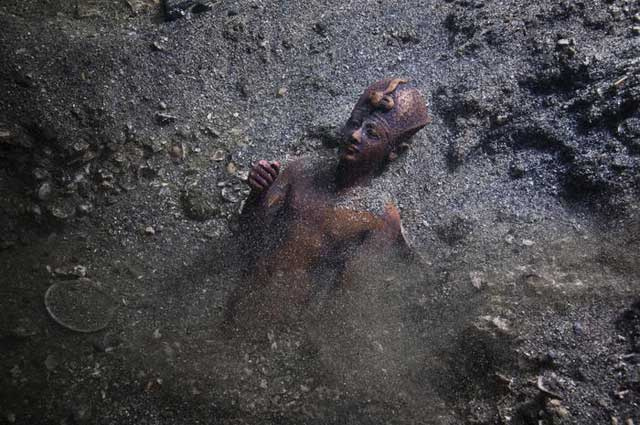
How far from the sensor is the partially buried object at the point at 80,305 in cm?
265

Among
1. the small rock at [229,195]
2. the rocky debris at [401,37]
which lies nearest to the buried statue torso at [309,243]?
the small rock at [229,195]

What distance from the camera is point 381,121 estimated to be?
279 centimetres

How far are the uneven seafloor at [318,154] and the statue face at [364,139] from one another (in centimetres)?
46

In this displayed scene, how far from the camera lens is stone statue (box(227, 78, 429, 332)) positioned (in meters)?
2.79

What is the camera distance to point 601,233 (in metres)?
2.92

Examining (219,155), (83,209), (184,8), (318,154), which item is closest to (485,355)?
(318,154)

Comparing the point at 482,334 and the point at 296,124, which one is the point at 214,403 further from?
the point at 296,124

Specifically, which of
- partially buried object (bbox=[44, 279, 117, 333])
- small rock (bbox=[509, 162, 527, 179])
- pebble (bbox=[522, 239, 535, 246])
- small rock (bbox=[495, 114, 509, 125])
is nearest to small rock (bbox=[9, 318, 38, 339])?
partially buried object (bbox=[44, 279, 117, 333])

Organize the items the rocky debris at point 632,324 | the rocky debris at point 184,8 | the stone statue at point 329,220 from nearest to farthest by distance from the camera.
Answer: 1. the rocky debris at point 632,324
2. the stone statue at point 329,220
3. the rocky debris at point 184,8

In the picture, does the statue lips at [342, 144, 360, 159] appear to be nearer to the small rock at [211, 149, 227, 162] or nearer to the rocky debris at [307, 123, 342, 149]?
the rocky debris at [307, 123, 342, 149]

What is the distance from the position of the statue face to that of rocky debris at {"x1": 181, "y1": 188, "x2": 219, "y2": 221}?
3.52 feet

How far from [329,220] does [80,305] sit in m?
1.52

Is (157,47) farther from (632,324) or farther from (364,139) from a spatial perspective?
(632,324)

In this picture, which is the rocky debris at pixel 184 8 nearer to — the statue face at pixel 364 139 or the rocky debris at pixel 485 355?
the statue face at pixel 364 139
